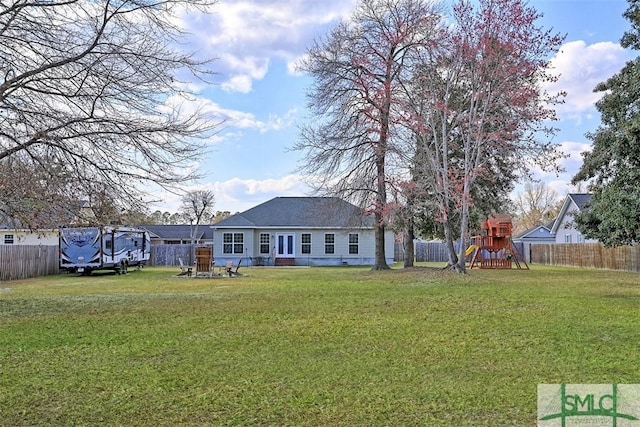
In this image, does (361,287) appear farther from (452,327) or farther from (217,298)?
(452,327)

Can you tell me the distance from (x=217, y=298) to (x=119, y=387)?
831 centimetres

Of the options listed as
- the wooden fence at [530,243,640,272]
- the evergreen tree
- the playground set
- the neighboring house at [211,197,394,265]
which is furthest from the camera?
the neighboring house at [211,197,394,265]

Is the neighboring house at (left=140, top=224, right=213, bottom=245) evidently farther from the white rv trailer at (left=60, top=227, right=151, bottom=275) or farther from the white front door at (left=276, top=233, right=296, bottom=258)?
the white rv trailer at (left=60, top=227, right=151, bottom=275)

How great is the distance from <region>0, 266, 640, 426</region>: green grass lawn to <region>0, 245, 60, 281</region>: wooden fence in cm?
1312

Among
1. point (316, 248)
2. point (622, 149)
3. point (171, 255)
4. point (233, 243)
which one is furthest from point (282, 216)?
point (622, 149)

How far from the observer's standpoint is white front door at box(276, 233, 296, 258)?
121 ft

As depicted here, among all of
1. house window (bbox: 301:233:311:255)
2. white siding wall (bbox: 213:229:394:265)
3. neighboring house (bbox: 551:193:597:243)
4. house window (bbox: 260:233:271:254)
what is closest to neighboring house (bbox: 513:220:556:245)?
neighboring house (bbox: 551:193:597:243)

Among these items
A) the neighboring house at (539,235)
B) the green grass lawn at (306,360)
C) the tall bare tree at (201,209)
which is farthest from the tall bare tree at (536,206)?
the green grass lawn at (306,360)

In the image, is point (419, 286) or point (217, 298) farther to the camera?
point (419, 286)

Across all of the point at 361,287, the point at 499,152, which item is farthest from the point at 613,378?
the point at 499,152

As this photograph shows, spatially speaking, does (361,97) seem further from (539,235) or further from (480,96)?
(539,235)

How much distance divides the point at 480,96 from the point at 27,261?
20.3 m

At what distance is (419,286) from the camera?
16.7 metres

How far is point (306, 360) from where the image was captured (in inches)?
248
